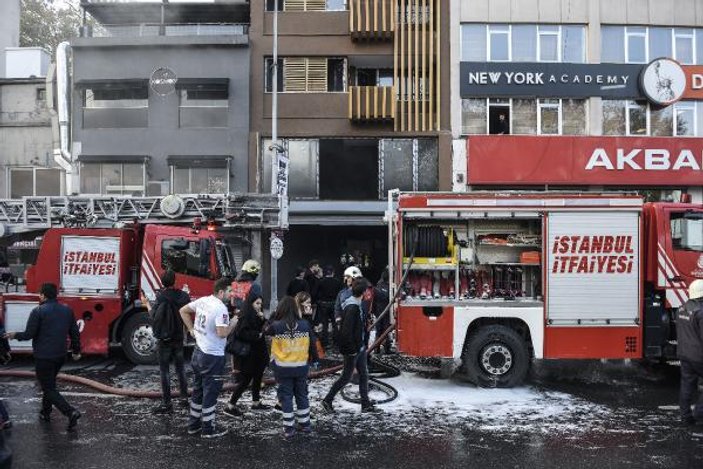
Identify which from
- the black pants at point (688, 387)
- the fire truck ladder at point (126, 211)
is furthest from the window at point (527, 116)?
the black pants at point (688, 387)

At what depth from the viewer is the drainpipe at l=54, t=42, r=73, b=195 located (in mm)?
21125

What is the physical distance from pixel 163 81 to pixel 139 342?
1302 centimetres

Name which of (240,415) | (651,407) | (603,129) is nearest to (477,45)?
(603,129)

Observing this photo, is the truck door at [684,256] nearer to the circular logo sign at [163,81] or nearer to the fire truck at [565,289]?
the fire truck at [565,289]

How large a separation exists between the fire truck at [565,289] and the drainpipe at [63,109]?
16127 mm

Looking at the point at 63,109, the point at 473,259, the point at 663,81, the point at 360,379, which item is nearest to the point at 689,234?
the point at 473,259

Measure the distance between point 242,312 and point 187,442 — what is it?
1.63 m

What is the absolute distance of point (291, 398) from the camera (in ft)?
22.5

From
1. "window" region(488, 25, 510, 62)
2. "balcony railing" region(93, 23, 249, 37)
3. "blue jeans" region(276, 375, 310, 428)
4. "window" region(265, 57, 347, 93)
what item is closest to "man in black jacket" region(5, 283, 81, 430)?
"blue jeans" region(276, 375, 310, 428)

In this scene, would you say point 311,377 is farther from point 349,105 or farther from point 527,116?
point 527,116

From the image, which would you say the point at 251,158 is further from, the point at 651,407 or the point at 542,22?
the point at 651,407

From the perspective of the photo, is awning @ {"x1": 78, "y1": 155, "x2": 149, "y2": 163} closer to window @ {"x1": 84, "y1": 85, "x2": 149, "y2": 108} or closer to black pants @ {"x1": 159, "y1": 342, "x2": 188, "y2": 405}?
window @ {"x1": 84, "y1": 85, "x2": 149, "y2": 108}

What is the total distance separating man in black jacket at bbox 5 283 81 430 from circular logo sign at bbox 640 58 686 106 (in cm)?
2046

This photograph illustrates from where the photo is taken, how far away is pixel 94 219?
12414 millimetres
